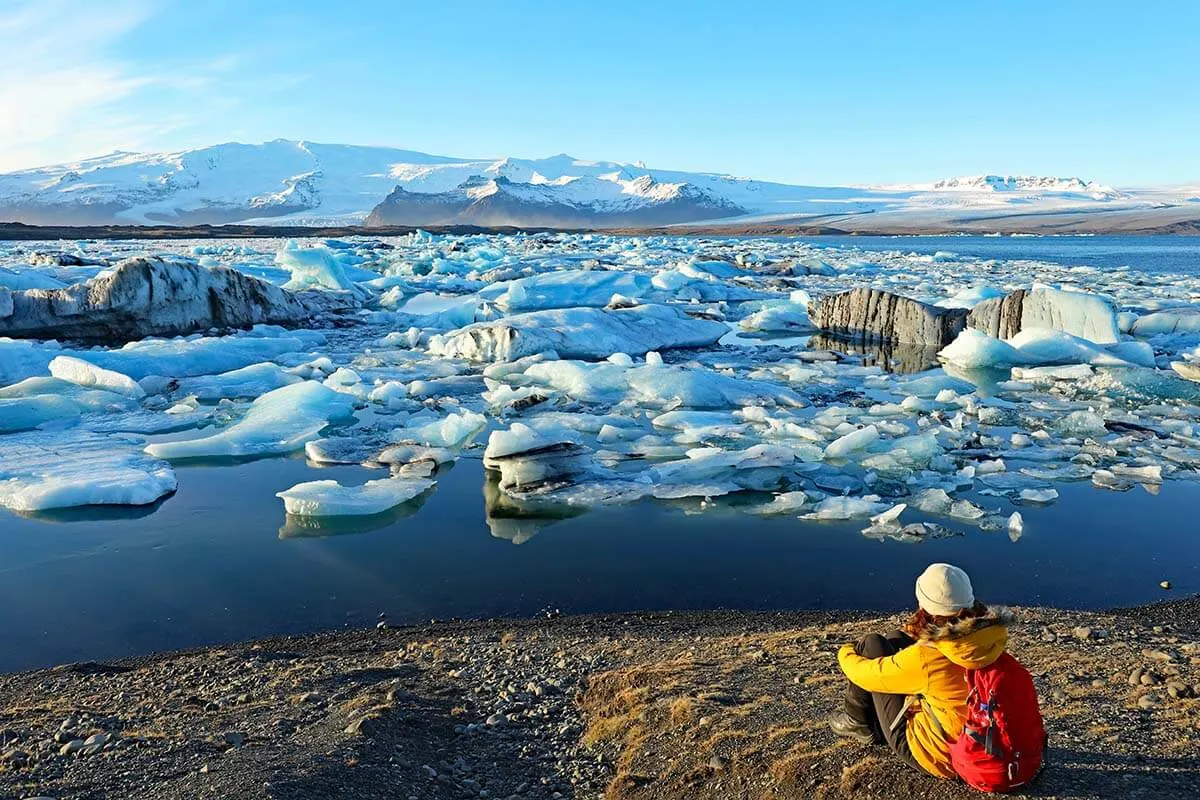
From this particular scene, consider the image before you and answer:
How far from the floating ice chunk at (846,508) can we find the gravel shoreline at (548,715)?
1.36 m

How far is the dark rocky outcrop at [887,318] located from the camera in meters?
11.1

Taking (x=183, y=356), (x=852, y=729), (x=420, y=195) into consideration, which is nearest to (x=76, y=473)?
(x=183, y=356)

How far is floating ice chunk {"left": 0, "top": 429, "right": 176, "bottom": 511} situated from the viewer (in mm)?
4797

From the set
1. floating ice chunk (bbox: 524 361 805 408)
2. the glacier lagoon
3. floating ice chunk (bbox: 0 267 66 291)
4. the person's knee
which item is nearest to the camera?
the person's knee

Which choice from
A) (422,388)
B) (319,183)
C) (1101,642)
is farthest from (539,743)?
(319,183)

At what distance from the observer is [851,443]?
5.75 meters

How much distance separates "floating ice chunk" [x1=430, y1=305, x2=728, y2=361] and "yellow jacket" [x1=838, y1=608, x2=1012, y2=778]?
8070mm

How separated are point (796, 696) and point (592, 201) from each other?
13341 centimetres

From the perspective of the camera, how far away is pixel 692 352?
35.6ft

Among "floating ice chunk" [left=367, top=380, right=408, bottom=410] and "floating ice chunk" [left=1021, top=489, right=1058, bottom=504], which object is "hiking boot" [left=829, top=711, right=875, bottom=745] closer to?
"floating ice chunk" [left=1021, top=489, right=1058, bottom=504]

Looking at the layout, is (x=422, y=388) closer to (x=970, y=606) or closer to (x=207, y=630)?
(x=207, y=630)

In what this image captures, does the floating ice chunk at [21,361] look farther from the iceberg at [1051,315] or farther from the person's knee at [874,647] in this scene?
the iceberg at [1051,315]

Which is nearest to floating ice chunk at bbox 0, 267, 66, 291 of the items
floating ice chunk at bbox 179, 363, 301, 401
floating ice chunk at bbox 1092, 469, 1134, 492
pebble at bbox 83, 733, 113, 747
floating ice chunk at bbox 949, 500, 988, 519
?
floating ice chunk at bbox 179, 363, 301, 401

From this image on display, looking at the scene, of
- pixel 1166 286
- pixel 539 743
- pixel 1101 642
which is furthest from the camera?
pixel 1166 286
